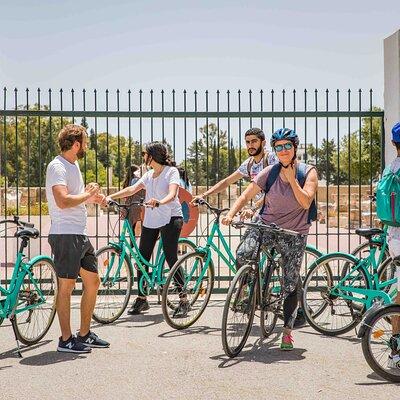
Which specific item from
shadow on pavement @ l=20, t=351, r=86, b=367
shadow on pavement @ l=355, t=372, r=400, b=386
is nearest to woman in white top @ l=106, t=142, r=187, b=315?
shadow on pavement @ l=20, t=351, r=86, b=367

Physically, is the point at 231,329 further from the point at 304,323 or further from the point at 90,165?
the point at 90,165

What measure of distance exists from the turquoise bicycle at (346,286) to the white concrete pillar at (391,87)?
2900 mm

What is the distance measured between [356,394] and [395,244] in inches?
48.3

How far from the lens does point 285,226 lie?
6918 mm

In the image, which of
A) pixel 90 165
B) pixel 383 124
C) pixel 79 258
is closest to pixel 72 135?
pixel 79 258

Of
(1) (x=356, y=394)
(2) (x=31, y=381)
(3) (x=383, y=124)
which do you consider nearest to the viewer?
(1) (x=356, y=394)

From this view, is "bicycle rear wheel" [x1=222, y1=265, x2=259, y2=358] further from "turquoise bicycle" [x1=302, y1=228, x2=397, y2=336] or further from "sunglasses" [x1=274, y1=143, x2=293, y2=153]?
"sunglasses" [x1=274, y1=143, x2=293, y2=153]

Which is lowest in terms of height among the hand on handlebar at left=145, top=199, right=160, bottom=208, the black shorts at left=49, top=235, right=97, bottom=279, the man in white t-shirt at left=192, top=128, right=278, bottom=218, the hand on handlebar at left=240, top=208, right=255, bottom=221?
the black shorts at left=49, top=235, right=97, bottom=279

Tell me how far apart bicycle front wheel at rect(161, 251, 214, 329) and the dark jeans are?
19.3 inches

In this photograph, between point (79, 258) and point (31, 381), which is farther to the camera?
point (79, 258)

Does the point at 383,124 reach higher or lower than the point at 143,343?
higher

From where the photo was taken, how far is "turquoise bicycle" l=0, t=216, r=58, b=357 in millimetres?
6672

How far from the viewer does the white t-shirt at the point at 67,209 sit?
662cm

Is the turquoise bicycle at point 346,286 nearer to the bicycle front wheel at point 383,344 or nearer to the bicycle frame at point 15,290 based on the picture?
the bicycle front wheel at point 383,344
